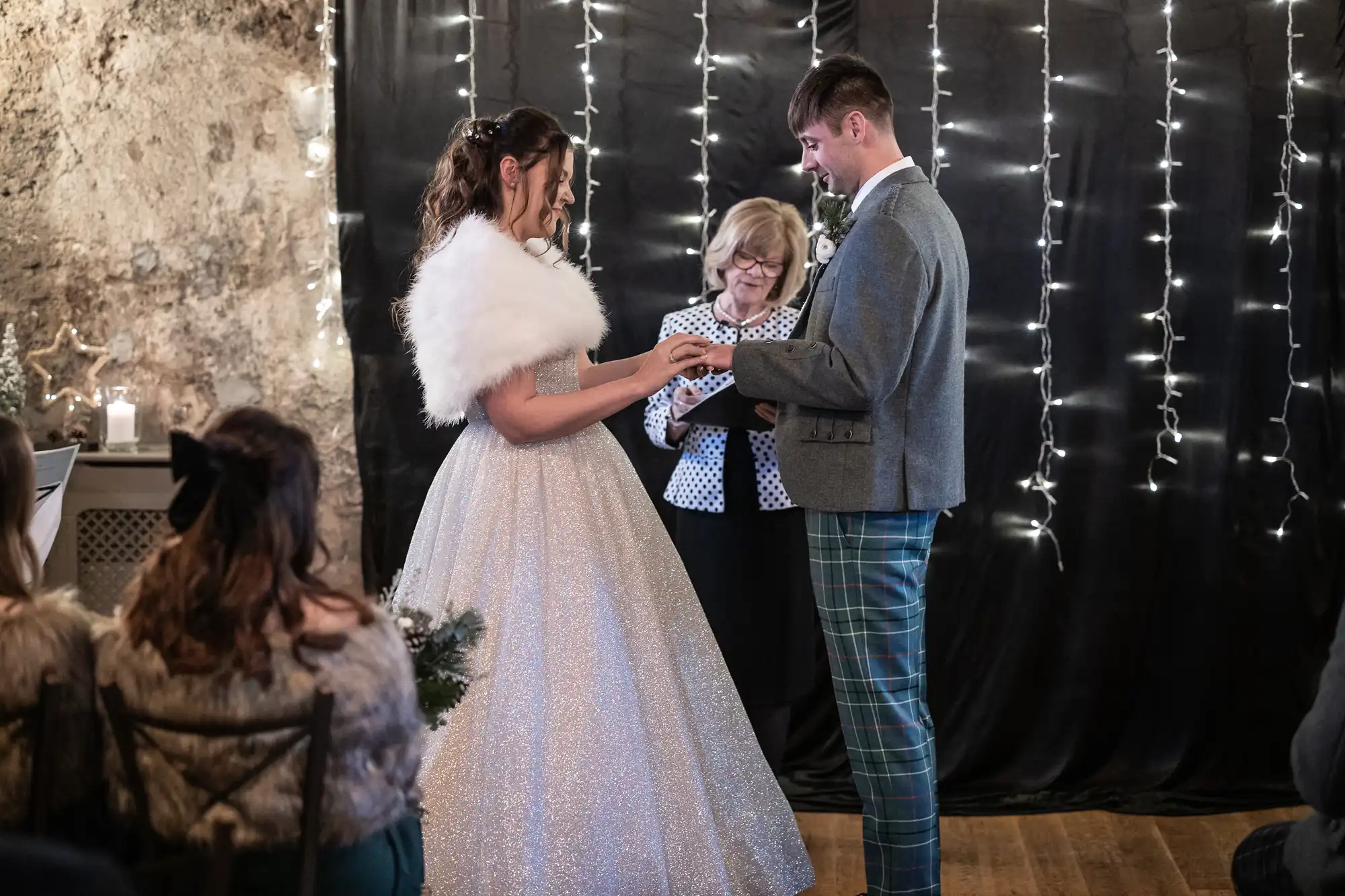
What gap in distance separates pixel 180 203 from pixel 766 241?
1.75 metres

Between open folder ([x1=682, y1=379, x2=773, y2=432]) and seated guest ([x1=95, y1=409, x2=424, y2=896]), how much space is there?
1.39 meters

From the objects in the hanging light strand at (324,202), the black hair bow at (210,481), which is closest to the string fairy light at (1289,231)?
the hanging light strand at (324,202)

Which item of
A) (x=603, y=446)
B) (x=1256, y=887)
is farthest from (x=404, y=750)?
(x=1256, y=887)

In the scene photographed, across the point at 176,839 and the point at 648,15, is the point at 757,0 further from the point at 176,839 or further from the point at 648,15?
the point at 176,839

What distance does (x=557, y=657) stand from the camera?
2.47 metres

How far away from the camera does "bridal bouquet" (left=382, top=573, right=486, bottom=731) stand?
6.54ft

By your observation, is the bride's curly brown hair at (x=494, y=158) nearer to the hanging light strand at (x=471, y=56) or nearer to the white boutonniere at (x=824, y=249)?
the white boutonniere at (x=824, y=249)

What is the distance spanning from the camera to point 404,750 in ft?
5.59

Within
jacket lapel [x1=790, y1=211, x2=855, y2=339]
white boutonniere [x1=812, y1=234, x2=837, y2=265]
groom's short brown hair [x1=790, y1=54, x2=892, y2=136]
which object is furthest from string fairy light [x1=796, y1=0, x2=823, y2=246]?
groom's short brown hair [x1=790, y1=54, x2=892, y2=136]

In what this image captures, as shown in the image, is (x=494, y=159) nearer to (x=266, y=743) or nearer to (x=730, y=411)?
(x=730, y=411)

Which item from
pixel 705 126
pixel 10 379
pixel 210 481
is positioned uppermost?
pixel 705 126

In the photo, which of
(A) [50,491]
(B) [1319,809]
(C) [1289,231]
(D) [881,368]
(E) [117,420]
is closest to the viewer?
(B) [1319,809]

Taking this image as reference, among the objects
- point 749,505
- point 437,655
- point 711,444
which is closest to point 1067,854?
point 749,505

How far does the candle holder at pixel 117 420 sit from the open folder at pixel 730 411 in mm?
1722
